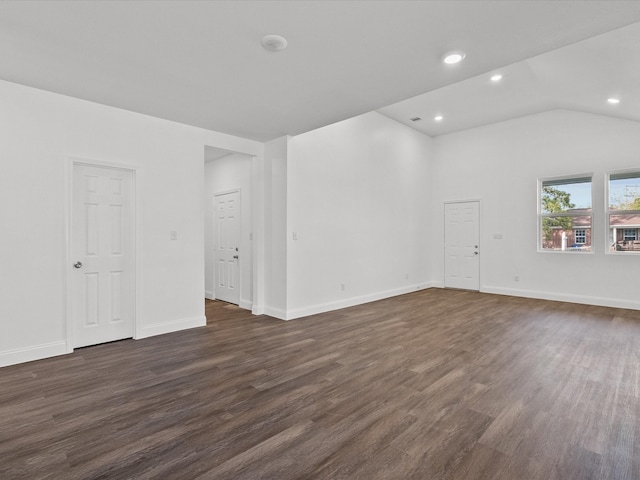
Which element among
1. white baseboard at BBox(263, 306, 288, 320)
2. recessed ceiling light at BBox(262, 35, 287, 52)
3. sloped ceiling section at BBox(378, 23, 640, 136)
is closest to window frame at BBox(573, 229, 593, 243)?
sloped ceiling section at BBox(378, 23, 640, 136)

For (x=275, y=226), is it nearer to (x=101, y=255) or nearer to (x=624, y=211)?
(x=101, y=255)

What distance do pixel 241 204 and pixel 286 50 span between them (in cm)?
374

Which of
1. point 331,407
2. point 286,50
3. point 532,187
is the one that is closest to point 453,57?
point 286,50

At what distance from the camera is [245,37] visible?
8.06 feet

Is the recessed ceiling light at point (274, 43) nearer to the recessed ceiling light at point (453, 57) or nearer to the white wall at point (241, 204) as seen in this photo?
the recessed ceiling light at point (453, 57)

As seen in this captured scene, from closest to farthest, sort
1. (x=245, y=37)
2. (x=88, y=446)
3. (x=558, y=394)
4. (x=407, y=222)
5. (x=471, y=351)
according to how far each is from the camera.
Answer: (x=88, y=446)
(x=245, y=37)
(x=558, y=394)
(x=471, y=351)
(x=407, y=222)

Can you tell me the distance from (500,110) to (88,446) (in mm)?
7734

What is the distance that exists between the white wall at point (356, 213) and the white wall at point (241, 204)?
1.02 meters

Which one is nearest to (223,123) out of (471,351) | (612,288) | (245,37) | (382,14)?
(245,37)

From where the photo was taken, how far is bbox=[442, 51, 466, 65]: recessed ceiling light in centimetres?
263

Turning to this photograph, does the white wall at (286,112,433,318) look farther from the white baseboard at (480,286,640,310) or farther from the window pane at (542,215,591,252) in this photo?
the window pane at (542,215,591,252)

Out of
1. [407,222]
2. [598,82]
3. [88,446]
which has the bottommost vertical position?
[88,446]

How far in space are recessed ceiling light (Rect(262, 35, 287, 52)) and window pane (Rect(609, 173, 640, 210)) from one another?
6532 millimetres

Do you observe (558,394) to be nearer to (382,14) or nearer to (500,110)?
(382,14)
